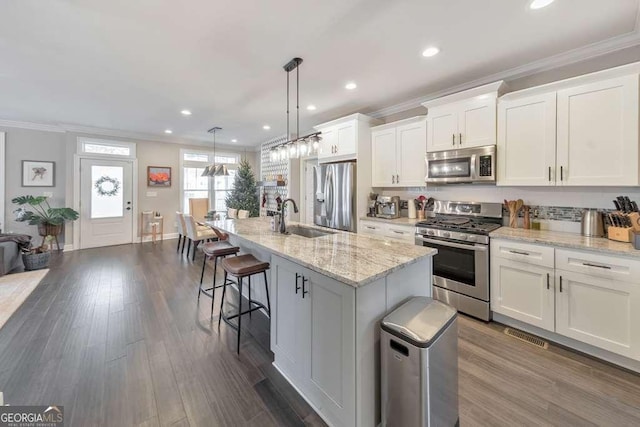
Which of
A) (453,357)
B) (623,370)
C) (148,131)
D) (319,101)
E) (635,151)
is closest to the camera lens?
(453,357)

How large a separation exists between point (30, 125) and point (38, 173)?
948 millimetres

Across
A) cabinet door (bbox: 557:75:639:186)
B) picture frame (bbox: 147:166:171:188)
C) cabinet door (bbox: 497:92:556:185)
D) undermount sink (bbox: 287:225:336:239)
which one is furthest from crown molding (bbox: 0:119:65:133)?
cabinet door (bbox: 557:75:639:186)

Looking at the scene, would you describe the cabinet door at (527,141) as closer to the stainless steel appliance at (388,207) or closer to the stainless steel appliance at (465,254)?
the stainless steel appliance at (465,254)

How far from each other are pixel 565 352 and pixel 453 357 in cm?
152

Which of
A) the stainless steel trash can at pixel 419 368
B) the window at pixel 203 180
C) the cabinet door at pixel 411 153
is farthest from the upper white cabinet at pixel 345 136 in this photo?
the window at pixel 203 180

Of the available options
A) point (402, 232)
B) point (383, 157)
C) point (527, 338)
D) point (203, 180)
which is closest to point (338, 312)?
point (527, 338)

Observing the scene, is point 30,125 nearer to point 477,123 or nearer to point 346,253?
point 346,253

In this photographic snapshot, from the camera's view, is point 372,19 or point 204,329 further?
point 204,329

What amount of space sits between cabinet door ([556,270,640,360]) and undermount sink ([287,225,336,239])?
209 centimetres

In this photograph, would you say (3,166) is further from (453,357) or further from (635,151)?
(635,151)

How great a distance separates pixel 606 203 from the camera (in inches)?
96.3

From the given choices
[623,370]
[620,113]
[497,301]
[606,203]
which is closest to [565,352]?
[623,370]

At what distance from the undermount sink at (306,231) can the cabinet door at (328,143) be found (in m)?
1.84

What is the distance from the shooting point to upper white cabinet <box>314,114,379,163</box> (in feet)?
13.1
